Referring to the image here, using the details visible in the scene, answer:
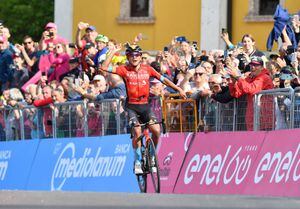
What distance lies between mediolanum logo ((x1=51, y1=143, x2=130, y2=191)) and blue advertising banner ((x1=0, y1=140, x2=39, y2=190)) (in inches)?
46.6

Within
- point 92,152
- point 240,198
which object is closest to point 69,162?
point 92,152

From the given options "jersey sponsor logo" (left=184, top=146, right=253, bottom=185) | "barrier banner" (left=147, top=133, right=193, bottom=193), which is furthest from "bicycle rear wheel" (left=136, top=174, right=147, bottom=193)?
"jersey sponsor logo" (left=184, top=146, right=253, bottom=185)

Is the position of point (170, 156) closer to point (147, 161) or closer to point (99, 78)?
point (147, 161)

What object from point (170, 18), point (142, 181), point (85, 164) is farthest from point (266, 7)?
point (142, 181)

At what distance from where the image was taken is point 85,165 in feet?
82.5

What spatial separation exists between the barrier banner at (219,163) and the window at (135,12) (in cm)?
1496

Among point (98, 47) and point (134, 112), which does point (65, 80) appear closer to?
point (98, 47)

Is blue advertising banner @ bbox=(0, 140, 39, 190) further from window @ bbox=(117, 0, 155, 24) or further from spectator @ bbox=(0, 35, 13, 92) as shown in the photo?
window @ bbox=(117, 0, 155, 24)

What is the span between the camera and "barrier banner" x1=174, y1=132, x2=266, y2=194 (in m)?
21.0

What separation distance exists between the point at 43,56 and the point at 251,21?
698 cm

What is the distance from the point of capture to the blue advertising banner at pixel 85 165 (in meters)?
24.0

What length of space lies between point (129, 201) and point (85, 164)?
8.98 metres

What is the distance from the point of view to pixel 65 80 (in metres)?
26.8

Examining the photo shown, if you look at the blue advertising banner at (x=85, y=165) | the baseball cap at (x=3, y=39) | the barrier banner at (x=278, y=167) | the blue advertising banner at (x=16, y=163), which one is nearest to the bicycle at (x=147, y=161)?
the blue advertising banner at (x=85, y=165)
